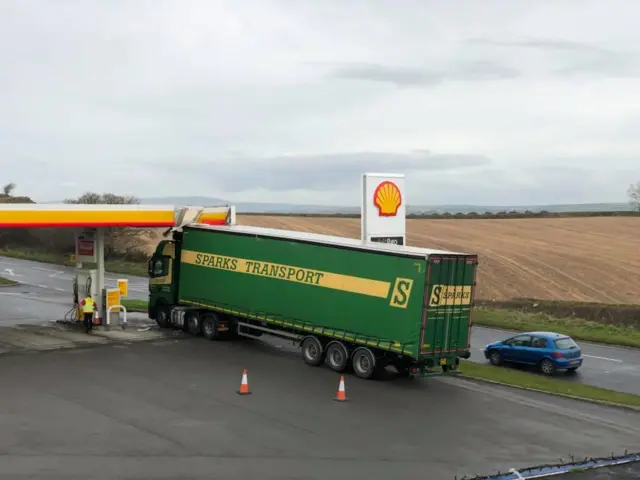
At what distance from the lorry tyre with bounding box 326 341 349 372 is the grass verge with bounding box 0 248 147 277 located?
31.1m

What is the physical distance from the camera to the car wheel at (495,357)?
86.0ft

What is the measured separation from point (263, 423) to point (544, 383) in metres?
9.52

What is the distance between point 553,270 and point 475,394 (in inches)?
1212

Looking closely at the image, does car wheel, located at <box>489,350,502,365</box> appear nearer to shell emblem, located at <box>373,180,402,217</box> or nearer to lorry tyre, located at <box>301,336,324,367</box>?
shell emblem, located at <box>373,180,402,217</box>

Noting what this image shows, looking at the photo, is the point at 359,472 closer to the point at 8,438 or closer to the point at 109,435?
the point at 109,435

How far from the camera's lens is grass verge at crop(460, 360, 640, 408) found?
20.7 metres

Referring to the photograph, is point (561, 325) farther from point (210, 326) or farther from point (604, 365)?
point (210, 326)

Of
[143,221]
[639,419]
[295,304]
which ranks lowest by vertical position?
[639,419]

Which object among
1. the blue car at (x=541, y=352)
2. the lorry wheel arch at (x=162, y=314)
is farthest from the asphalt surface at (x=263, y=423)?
the lorry wheel arch at (x=162, y=314)

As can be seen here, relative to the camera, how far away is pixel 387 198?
2316 cm

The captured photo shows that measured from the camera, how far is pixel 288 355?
24.8m

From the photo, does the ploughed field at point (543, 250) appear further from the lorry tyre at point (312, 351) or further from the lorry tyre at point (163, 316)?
the lorry tyre at point (312, 351)

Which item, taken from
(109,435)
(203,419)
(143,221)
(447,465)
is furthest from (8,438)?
(143,221)

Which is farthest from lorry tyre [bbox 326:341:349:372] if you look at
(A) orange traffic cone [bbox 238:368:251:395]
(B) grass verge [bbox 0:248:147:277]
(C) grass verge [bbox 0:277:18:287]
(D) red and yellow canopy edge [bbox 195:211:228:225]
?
(B) grass verge [bbox 0:248:147:277]
